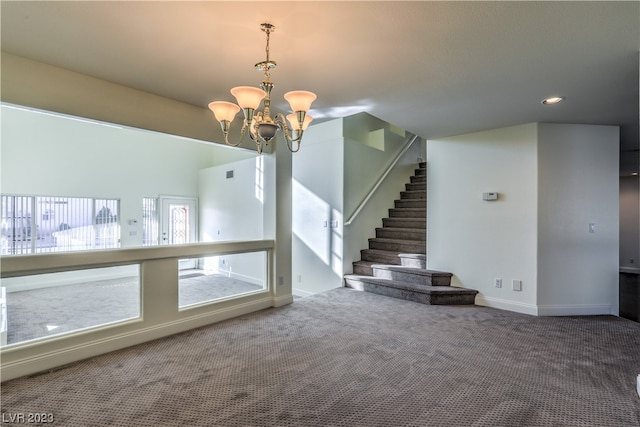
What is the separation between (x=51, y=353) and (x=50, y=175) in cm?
501

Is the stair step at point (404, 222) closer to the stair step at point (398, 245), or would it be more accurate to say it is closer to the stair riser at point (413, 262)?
the stair step at point (398, 245)

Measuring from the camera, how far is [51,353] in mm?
2596

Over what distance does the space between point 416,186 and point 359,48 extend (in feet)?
15.9

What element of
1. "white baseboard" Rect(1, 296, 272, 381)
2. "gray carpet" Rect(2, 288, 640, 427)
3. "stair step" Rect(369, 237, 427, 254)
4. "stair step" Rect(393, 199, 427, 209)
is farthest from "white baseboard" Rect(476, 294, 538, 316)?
"white baseboard" Rect(1, 296, 272, 381)

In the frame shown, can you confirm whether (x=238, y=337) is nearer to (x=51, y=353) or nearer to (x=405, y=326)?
(x=51, y=353)

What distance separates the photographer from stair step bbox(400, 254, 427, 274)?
5.16m

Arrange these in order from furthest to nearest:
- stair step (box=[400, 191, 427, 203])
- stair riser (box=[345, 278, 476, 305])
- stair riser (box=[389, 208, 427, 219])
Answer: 1. stair step (box=[400, 191, 427, 203])
2. stair riser (box=[389, 208, 427, 219])
3. stair riser (box=[345, 278, 476, 305])

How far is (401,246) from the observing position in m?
Result: 5.52

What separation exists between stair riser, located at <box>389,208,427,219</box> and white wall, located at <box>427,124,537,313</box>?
0.94m

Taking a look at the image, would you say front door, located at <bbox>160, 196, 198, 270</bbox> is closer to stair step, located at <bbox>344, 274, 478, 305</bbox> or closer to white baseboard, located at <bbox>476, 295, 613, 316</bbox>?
stair step, located at <bbox>344, 274, 478, 305</bbox>

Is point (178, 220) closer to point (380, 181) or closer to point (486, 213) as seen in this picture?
point (380, 181)

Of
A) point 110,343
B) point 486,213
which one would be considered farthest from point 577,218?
point 110,343

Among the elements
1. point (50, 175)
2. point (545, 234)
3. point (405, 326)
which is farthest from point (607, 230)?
point (50, 175)

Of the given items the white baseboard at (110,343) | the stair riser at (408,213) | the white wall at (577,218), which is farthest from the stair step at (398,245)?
the white baseboard at (110,343)
